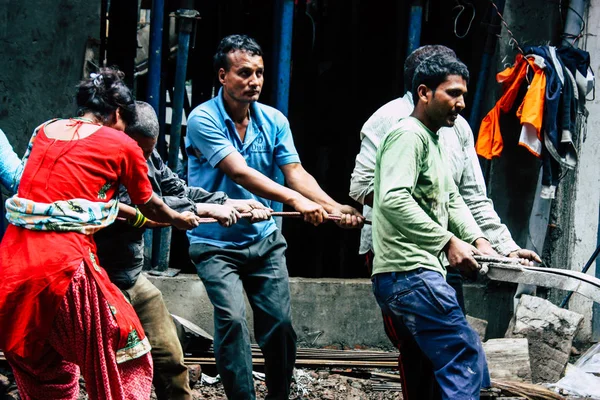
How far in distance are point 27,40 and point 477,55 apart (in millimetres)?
3458

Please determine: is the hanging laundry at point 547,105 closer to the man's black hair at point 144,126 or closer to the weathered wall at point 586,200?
the weathered wall at point 586,200

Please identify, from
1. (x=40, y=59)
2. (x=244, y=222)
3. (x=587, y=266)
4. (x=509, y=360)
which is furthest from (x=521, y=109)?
(x=40, y=59)

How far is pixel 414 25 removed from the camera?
757 centimetres

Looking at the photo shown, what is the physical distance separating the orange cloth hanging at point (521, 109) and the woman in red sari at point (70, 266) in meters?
3.76

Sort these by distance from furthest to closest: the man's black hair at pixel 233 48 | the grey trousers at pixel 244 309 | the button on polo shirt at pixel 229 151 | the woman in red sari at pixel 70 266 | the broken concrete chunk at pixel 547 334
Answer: the broken concrete chunk at pixel 547 334
the man's black hair at pixel 233 48
the button on polo shirt at pixel 229 151
the grey trousers at pixel 244 309
the woman in red sari at pixel 70 266

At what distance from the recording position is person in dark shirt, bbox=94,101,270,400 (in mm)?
5227

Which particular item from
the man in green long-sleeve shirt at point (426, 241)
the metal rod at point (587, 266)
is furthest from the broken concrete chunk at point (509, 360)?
the man in green long-sleeve shirt at point (426, 241)

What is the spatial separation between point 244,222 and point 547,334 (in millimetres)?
2782

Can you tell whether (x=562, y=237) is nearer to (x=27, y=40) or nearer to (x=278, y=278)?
(x=278, y=278)

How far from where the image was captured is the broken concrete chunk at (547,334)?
7.07m

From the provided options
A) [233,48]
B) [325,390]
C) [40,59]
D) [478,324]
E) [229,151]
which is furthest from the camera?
[478,324]

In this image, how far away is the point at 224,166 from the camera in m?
5.47

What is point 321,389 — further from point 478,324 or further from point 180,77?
point 180,77

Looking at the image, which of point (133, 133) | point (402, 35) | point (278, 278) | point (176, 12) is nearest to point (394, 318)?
point (278, 278)
